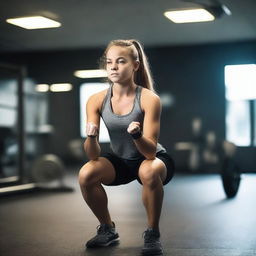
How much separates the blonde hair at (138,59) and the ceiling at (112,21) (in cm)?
146

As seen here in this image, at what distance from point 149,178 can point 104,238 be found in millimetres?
359

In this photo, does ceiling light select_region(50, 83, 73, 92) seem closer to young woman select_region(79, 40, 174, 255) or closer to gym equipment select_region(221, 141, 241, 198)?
gym equipment select_region(221, 141, 241, 198)

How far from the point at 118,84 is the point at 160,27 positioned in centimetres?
275

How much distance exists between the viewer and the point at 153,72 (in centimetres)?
668

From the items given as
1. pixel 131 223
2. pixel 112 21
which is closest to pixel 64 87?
pixel 112 21

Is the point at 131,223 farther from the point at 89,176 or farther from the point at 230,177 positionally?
the point at 230,177

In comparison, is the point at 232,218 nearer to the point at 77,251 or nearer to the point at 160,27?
the point at 77,251

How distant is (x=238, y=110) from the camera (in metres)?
6.22

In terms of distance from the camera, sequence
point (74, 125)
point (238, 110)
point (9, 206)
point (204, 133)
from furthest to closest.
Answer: point (74, 125) < point (204, 133) < point (238, 110) < point (9, 206)

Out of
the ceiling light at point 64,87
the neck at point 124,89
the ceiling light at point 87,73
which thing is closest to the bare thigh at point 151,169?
the neck at point 124,89

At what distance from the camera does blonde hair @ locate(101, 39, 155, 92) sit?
1895 millimetres

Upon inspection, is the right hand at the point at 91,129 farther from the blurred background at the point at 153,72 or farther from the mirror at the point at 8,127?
the mirror at the point at 8,127

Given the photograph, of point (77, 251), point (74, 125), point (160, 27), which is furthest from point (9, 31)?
point (74, 125)

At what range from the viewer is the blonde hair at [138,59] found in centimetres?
189
